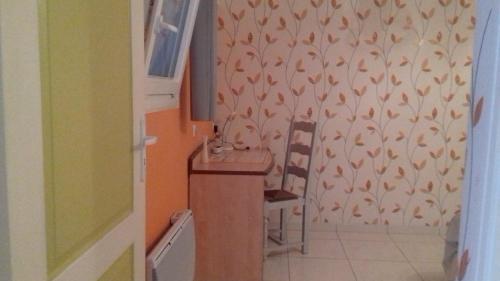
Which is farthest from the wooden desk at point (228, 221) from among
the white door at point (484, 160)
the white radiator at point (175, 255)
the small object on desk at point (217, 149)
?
the white door at point (484, 160)

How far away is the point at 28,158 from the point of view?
737 mm

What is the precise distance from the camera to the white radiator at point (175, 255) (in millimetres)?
1666

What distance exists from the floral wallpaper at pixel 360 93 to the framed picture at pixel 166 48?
138 centimetres

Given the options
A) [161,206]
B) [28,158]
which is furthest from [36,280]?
[161,206]

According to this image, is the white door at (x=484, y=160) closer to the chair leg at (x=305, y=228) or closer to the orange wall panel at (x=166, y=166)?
the orange wall panel at (x=166, y=166)

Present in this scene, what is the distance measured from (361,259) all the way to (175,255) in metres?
1.78

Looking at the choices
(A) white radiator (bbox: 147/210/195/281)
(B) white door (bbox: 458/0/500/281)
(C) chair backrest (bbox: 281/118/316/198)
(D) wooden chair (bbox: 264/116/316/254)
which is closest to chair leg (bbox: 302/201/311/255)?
(D) wooden chair (bbox: 264/116/316/254)

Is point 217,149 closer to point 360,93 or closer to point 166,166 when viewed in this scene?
point 166,166

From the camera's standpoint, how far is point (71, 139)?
91 centimetres

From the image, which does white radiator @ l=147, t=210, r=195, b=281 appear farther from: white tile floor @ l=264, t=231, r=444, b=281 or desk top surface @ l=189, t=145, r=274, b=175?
white tile floor @ l=264, t=231, r=444, b=281

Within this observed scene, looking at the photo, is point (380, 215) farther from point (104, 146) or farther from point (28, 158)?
point (28, 158)

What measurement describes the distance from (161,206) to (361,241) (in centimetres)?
214

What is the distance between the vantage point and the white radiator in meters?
1.67

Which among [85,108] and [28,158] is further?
[85,108]
